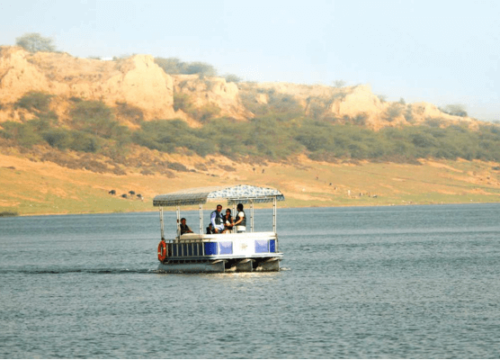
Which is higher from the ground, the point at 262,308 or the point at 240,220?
the point at 240,220

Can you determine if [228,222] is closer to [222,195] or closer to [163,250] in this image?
[222,195]

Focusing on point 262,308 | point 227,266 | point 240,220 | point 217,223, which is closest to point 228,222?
point 217,223

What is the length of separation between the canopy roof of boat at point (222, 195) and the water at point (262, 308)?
3.55 meters

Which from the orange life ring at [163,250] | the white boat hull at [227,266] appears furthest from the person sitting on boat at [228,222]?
the orange life ring at [163,250]

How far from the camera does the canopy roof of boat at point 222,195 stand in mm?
41250

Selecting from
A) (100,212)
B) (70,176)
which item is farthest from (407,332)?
(70,176)

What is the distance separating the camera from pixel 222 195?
41438 mm

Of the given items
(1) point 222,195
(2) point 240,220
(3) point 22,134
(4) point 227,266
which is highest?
(3) point 22,134

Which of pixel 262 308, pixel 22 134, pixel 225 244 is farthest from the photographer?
pixel 22 134

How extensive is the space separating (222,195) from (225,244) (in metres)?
2.18

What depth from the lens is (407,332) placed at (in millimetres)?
27828

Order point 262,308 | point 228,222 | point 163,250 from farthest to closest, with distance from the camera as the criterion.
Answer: point 163,250, point 228,222, point 262,308

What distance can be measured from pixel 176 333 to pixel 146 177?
15788 centimetres

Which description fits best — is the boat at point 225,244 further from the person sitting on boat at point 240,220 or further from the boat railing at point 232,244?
the person sitting on boat at point 240,220
